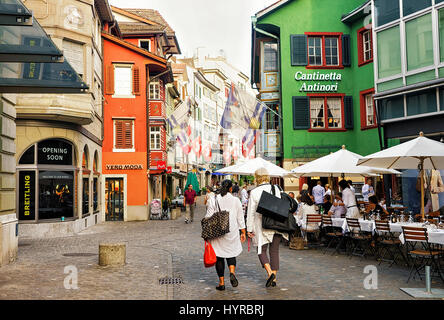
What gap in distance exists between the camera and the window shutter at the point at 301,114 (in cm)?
2719

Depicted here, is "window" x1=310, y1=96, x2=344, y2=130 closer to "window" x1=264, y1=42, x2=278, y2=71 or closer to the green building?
the green building

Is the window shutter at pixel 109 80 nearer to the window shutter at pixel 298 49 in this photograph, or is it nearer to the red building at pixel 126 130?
the red building at pixel 126 130

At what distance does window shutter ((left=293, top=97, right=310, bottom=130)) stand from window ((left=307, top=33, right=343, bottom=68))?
82.7 inches

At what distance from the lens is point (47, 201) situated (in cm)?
1916

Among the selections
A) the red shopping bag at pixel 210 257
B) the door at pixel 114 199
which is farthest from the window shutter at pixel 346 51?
the red shopping bag at pixel 210 257

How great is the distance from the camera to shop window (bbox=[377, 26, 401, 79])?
1952cm

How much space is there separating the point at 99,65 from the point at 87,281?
18.5 meters

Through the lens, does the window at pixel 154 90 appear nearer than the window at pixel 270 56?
No

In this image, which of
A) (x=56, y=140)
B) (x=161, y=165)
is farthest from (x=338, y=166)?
(x=161, y=165)

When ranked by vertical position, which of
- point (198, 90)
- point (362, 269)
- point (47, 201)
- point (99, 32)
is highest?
point (198, 90)

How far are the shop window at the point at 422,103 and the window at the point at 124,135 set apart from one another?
15221mm

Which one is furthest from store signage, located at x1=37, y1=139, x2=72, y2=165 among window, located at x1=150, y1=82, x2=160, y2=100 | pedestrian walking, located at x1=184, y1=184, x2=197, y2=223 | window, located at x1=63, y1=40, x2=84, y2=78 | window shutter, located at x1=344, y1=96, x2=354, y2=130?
window shutter, located at x1=344, y1=96, x2=354, y2=130
